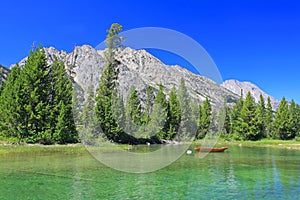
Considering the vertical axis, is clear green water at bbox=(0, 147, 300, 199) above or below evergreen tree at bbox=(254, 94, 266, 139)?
below

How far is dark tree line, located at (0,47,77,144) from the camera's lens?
1559 inches

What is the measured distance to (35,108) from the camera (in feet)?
134

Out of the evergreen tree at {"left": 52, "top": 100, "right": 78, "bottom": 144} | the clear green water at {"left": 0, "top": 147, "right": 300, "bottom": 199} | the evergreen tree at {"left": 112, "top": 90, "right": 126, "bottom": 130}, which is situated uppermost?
the evergreen tree at {"left": 112, "top": 90, "right": 126, "bottom": 130}

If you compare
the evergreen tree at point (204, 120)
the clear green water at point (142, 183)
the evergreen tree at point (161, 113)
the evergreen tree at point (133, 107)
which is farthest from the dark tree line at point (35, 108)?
the evergreen tree at point (204, 120)

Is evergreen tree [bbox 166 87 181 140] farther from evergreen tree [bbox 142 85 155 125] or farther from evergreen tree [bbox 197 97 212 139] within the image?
evergreen tree [bbox 197 97 212 139]

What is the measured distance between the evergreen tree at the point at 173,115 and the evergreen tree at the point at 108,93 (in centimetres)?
1836

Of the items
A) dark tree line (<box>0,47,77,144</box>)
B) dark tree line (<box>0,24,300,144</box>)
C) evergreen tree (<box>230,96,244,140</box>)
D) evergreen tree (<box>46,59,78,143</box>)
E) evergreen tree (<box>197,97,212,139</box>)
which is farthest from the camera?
evergreen tree (<box>197,97,212,139</box>)

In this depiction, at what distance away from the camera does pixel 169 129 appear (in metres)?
65.9

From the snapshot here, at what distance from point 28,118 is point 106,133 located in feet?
42.3

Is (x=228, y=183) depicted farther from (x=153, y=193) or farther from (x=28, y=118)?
(x=28, y=118)

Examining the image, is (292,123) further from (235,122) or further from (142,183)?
(142,183)

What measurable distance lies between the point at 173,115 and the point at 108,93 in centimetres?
2241

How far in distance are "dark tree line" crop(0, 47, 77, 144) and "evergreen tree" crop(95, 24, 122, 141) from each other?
19.1 feet

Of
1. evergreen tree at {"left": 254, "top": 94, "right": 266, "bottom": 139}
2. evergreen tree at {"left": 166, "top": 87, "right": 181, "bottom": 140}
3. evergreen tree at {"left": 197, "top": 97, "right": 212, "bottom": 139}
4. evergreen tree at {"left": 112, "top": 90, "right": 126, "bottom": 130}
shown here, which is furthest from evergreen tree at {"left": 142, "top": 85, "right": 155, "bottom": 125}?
evergreen tree at {"left": 254, "top": 94, "right": 266, "bottom": 139}
